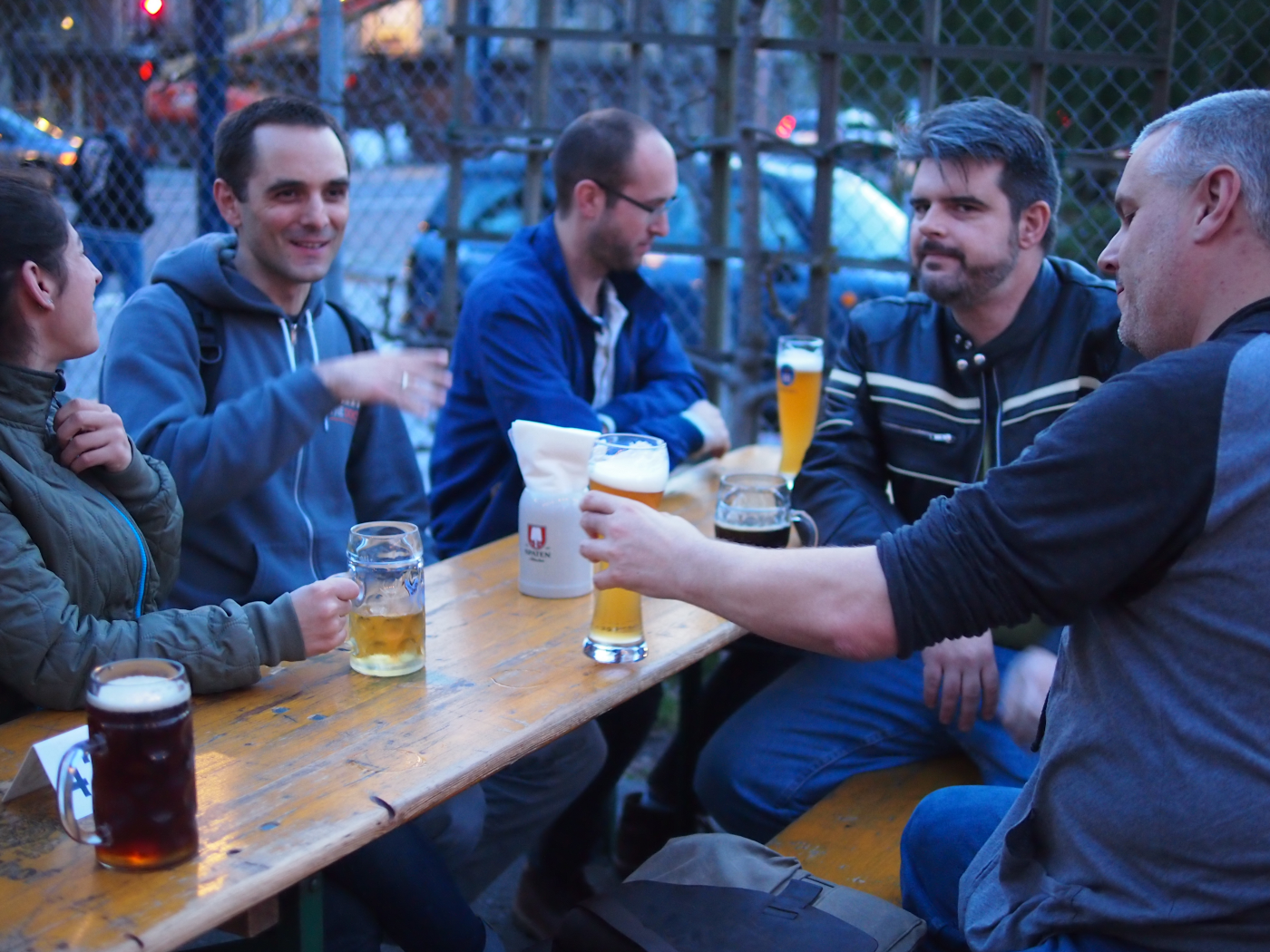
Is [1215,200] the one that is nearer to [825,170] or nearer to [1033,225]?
[1033,225]

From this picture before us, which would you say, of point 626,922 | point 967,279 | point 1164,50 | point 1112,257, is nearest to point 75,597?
point 626,922

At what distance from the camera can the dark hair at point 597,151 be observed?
322 centimetres

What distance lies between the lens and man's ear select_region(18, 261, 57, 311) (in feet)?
5.85

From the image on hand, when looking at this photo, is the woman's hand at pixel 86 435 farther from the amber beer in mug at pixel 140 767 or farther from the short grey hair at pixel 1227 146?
the short grey hair at pixel 1227 146

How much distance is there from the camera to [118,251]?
6.96m

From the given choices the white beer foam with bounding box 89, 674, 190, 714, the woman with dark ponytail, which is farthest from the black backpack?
the white beer foam with bounding box 89, 674, 190, 714

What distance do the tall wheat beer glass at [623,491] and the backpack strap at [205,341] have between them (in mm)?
1012

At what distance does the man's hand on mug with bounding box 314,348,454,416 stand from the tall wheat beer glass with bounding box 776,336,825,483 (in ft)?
3.73

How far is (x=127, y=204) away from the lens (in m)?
7.09

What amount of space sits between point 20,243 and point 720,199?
3091 millimetres

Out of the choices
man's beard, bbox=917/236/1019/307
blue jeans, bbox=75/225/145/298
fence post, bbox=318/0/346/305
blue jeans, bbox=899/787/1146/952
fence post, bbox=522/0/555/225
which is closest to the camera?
blue jeans, bbox=899/787/1146/952

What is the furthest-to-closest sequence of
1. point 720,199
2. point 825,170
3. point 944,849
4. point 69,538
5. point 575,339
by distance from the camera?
point 720,199
point 825,170
point 575,339
point 944,849
point 69,538

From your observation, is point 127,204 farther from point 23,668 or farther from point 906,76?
point 23,668

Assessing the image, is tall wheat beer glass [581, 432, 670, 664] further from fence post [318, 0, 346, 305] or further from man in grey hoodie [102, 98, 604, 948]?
fence post [318, 0, 346, 305]
